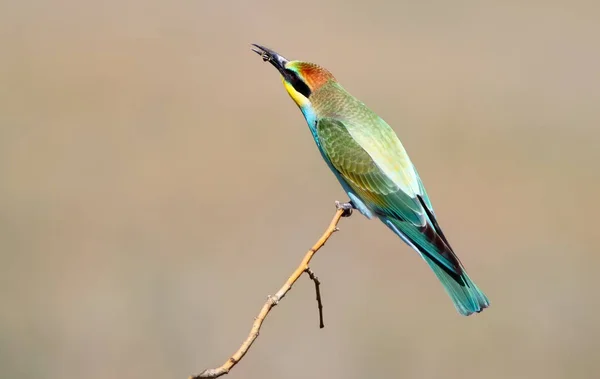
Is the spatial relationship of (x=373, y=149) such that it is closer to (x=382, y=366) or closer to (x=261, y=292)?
(x=382, y=366)

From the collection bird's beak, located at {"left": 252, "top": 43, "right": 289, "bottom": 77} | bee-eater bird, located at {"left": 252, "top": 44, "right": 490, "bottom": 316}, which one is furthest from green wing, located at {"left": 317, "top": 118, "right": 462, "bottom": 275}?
bird's beak, located at {"left": 252, "top": 43, "right": 289, "bottom": 77}

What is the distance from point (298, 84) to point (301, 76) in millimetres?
33

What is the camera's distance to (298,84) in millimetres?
2023

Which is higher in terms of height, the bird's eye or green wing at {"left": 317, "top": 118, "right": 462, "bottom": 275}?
the bird's eye

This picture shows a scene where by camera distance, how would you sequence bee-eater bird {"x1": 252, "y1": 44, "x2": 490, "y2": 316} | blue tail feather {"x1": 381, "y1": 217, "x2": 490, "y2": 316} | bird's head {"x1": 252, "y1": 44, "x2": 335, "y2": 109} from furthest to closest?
bird's head {"x1": 252, "y1": 44, "x2": 335, "y2": 109}
bee-eater bird {"x1": 252, "y1": 44, "x2": 490, "y2": 316}
blue tail feather {"x1": 381, "y1": 217, "x2": 490, "y2": 316}

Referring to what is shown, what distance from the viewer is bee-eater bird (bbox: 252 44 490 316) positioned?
73.6 inches

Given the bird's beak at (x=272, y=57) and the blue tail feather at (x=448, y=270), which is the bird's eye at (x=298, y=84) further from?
the blue tail feather at (x=448, y=270)

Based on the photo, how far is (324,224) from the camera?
5.68m

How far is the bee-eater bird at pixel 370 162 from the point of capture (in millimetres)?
1869

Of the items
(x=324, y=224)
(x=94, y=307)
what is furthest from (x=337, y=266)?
(x=94, y=307)

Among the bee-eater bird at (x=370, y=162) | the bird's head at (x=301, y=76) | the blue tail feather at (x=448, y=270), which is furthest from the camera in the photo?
the bird's head at (x=301, y=76)

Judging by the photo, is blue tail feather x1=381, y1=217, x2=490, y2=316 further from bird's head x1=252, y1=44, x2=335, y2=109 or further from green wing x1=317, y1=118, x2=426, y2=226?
bird's head x1=252, y1=44, x2=335, y2=109

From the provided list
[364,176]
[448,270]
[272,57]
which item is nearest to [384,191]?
[364,176]

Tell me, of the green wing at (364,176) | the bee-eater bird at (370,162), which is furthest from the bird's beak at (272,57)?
the green wing at (364,176)
